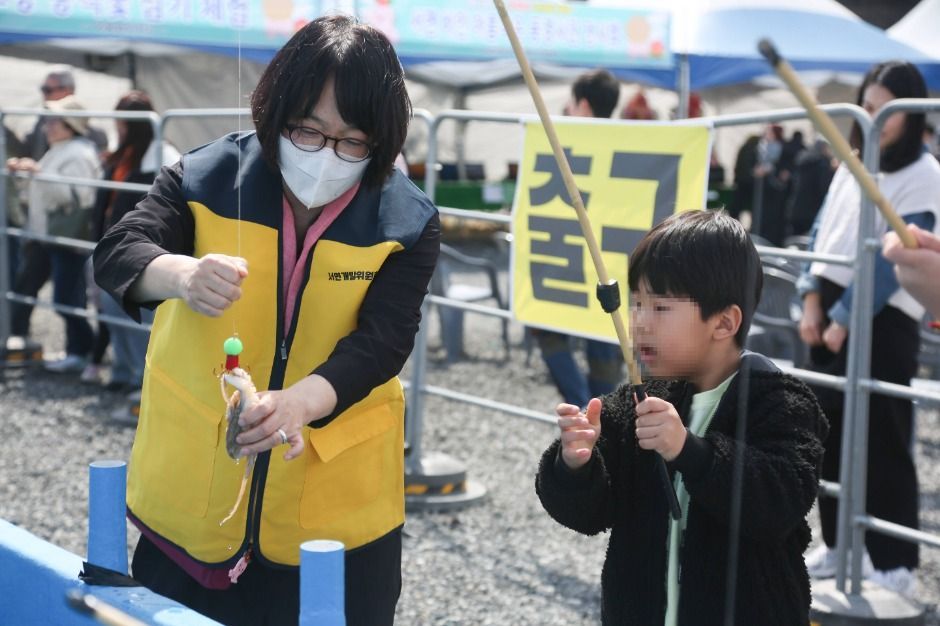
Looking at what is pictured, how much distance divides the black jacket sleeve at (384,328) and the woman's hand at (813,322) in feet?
8.34

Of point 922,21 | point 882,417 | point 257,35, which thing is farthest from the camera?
point 922,21

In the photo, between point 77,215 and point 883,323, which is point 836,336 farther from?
point 77,215

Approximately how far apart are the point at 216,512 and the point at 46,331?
8490 mm

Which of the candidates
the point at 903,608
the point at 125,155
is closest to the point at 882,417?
the point at 903,608

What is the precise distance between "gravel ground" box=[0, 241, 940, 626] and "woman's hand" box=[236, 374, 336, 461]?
2.41m

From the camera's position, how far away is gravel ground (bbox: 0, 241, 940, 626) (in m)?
4.43

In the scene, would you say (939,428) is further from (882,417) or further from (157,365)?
(157,365)

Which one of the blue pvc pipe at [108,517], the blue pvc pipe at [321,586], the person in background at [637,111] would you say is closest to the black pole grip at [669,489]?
the blue pvc pipe at [321,586]

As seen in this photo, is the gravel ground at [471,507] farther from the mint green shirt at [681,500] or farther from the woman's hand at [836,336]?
the mint green shirt at [681,500]

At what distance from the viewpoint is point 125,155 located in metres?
7.25

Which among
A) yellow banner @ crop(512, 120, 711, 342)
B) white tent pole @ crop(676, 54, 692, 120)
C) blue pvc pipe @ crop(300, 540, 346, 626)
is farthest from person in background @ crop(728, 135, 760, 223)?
blue pvc pipe @ crop(300, 540, 346, 626)

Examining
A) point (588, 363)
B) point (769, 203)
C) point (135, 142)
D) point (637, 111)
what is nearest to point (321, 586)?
point (588, 363)

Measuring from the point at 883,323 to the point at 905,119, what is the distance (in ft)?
2.25

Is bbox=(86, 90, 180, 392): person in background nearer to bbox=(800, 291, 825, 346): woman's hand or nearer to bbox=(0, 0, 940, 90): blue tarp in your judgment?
bbox=(800, 291, 825, 346): woman's hand
